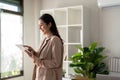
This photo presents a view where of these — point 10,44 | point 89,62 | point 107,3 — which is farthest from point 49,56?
point 10,44

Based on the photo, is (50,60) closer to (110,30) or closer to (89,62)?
(89,62)

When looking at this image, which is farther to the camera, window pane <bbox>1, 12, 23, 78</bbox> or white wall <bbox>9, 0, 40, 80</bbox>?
white wall <bbox>9, 0, 40, 80</bbox>

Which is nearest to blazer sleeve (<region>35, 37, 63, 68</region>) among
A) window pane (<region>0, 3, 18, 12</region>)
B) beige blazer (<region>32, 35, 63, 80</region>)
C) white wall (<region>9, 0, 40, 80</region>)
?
beige blazer (<region>32, 35, 63, 80</region>)

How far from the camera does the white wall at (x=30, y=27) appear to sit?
13.7 feet

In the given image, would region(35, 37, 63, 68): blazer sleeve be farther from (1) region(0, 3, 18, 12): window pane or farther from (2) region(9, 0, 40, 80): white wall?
(2) region(9, 0, 40, 80): white wall

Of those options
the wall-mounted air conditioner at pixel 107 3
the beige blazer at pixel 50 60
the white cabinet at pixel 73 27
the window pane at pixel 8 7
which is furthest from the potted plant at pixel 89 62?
→ the window pane at pixel 8 7

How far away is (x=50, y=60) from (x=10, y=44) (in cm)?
229

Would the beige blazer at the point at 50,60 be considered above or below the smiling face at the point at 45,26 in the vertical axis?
below

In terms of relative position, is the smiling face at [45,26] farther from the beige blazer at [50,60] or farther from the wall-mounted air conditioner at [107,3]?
the wall-mounted air conditioner at [107,3]

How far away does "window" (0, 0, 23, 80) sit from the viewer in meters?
3.68

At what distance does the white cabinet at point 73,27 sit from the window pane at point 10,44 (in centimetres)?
82

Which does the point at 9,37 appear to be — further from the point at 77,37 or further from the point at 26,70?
the point at 77,37

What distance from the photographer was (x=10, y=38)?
3.86 metres

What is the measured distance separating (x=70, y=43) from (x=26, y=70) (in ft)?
4.23
